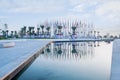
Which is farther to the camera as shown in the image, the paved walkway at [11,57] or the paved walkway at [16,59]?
the paved walkway at [11,57]

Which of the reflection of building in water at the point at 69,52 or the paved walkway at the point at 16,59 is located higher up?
the paved walkway at the point at 16,59

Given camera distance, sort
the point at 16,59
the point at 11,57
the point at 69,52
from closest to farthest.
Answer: the point at 16,59 < the point at 11,57 < the point at 69,52

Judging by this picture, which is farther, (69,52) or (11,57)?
(69,52)

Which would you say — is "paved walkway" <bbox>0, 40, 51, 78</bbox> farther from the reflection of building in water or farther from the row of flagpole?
the row of flagpole

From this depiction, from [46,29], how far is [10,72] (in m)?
47.9

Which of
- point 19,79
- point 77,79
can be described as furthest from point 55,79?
point 19,79

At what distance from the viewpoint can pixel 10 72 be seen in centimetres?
585

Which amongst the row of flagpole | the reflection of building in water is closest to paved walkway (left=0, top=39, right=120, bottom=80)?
Answer: the reflection of building in water

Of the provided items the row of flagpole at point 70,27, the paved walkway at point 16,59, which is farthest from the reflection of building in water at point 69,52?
the row of flagpole at point 70,27

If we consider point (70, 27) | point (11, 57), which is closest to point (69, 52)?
point (11, 57)

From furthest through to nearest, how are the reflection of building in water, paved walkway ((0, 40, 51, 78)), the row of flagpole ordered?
the row of flagpole
the reflection of building in water
paved walkway ((0, 40, 51, 78))

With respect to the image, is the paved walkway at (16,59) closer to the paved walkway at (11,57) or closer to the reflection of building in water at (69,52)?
the paved walkway at (11,57)

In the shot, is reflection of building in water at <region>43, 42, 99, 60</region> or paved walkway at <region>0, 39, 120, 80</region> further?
reflection of building in water at <region>43, 42, 99, 60</region>

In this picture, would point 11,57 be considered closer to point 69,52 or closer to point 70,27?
point 69,52
